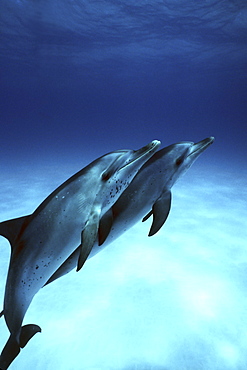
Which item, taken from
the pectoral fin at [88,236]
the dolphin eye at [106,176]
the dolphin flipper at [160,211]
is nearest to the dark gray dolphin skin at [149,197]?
the dolphin flipper at [160,211]

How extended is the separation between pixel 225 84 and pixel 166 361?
64.8 metres

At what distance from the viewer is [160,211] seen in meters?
2.77

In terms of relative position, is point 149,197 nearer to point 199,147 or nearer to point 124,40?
point 199,147

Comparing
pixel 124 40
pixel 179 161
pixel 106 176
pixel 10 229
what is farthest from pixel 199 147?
pixel 124 40

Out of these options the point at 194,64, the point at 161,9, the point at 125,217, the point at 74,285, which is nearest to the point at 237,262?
the point at 74,285

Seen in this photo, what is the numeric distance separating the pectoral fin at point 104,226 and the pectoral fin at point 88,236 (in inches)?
5.7

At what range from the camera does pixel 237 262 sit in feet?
18.9

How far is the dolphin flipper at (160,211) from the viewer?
2.69 metres

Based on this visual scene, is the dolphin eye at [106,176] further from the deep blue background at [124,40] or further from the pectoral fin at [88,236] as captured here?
the deep blue background at [124,40]

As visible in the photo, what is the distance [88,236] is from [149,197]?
88 centimetres

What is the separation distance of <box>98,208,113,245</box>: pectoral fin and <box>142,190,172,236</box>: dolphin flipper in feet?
1.60

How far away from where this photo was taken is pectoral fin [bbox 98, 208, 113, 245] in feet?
7.73

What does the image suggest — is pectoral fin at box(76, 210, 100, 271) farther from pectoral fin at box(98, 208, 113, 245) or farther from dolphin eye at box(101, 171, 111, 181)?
dolphin eye at box(101, 171, 111, 181)

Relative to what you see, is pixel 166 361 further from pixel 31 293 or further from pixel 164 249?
pixel 164 249
